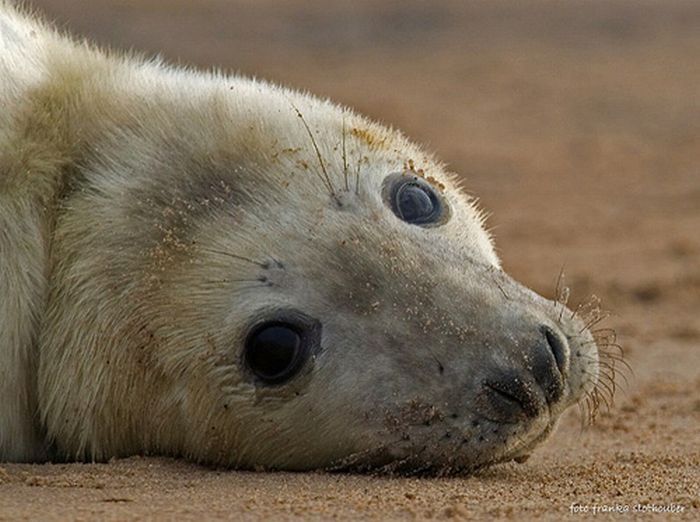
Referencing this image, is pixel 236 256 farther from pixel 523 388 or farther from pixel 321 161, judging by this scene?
pixel 523 388

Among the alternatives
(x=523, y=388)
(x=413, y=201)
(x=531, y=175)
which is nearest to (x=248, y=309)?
(x=413, y=201)

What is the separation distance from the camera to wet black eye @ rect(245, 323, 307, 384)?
4082 millimetres

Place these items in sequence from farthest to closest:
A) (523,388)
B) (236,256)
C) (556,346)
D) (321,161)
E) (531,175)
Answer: (531,175), (321,161), (236,256), (556,346), (523,388)

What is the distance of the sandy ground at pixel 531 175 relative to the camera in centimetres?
374

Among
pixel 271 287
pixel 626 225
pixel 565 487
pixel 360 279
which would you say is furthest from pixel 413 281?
pixel 626 225

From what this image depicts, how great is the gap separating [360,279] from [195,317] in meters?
0.50

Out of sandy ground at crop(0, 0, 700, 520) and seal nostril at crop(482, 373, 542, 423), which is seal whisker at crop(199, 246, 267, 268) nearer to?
sandy ground at crop(0, 0, 700, 520)

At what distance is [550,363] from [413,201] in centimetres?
82

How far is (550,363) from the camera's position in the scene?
392cm

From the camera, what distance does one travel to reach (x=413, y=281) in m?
4.05

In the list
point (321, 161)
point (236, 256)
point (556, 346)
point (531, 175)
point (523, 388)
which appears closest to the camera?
point (523, 388)

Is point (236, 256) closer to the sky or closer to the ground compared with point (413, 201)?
closer to the ground

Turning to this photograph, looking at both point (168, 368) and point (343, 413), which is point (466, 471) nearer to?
point (343, 413)

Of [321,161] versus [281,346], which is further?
[321,161]
